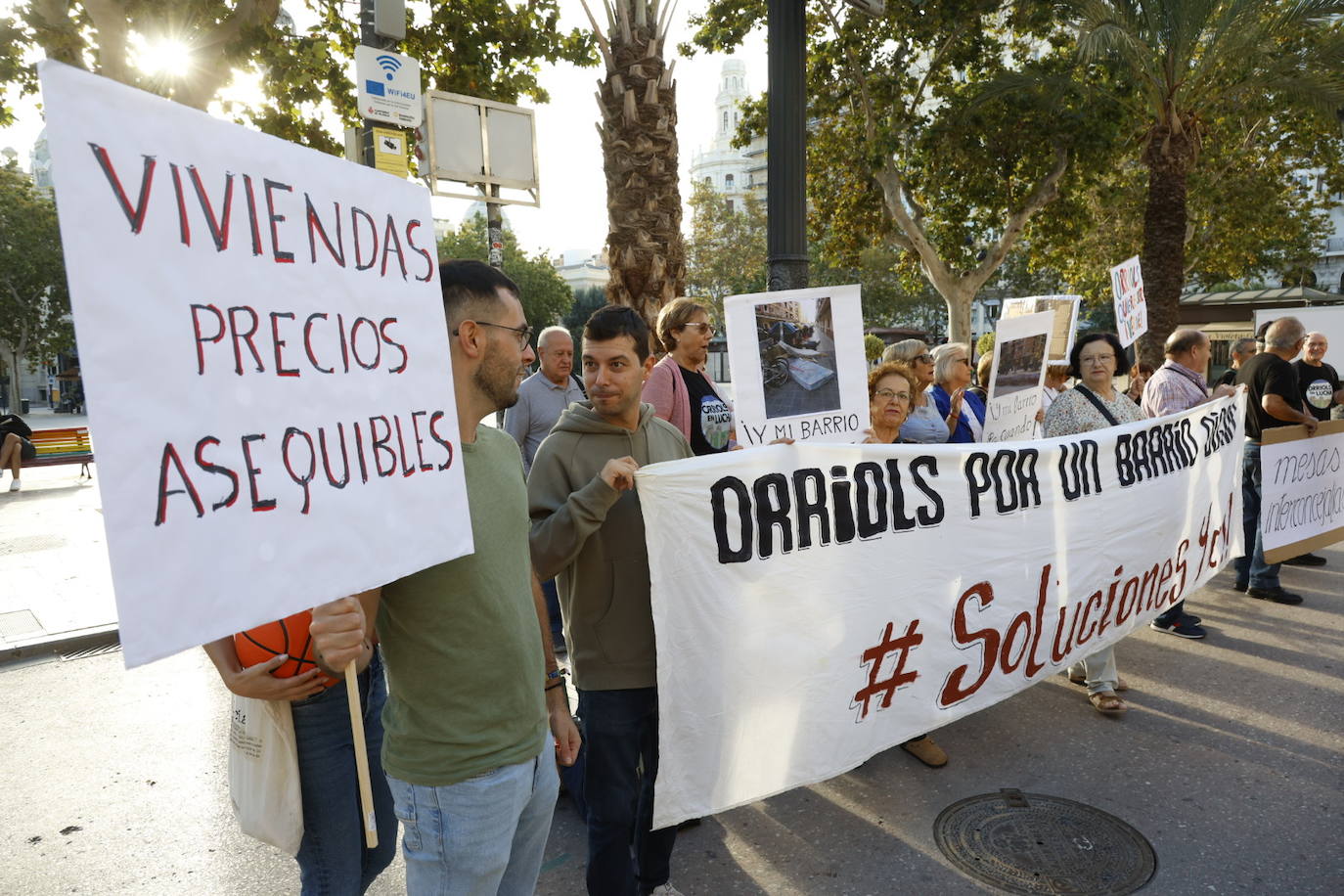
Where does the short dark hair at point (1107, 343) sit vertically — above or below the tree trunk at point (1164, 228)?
below

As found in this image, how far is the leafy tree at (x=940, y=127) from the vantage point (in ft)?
45.3

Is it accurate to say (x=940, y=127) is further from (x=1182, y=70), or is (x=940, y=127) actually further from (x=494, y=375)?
(x=494, y=375)

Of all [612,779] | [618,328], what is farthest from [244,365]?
[612,779]

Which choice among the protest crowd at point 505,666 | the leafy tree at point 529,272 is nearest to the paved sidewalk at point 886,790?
the protest crowd at point 505,666

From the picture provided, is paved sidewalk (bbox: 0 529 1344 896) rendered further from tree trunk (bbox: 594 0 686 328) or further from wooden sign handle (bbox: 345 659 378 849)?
tree trunk (bbox: 594 0 686 328)

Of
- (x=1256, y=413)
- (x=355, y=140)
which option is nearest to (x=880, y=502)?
(x=1256, y=413)

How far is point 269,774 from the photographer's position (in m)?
1.87

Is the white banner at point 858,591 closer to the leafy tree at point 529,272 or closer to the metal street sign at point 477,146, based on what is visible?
the metal street sign at point 477,146

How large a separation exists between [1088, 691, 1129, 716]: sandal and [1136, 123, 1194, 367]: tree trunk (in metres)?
10.3

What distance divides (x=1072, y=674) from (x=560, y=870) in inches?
120

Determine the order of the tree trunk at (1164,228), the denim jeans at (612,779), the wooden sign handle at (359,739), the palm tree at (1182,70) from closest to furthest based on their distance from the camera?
the wooden sign handle at (359,739)
the denim jeans at (612,779)
the palm tree at (1182,70)
the tree trunk at (1164,228)

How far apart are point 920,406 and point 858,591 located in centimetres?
235

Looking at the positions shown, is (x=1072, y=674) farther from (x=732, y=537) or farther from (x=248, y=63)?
(x=248, y=63)

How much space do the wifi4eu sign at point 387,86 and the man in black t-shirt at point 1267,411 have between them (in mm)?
6045
